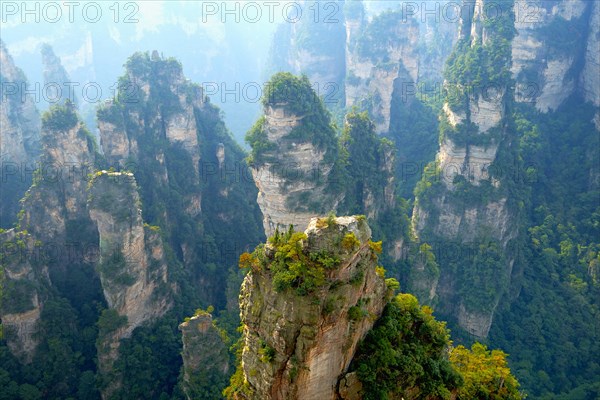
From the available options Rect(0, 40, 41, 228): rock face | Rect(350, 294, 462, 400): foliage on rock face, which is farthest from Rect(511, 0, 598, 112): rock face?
Rect(0, 40, 41, 228): rock face

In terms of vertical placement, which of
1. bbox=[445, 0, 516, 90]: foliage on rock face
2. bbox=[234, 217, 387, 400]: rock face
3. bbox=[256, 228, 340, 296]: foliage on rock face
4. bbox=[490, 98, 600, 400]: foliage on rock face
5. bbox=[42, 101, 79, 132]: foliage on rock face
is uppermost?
bbox=[445, 0, 516, 90]: foliage on rock face

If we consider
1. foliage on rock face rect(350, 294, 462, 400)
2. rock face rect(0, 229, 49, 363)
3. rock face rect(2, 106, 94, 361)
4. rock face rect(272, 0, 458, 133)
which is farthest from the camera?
rock face rect(272, 0, 458, 133)

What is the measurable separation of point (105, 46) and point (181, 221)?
57717 mm

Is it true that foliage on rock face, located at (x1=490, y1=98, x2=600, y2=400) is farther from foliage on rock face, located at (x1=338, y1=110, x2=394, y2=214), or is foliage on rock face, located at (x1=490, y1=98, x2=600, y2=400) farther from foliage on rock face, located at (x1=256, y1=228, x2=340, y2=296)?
foliage on rock face, located at (x1=256, y1=228, x2=340, y2=296)

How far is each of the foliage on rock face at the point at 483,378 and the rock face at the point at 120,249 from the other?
64.1ft

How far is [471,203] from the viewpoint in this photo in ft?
137

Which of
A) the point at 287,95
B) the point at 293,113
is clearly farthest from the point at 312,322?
the point at 287,95

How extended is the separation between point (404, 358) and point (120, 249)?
65.7 feet

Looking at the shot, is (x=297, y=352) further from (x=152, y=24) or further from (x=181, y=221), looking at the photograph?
(x=152, y=24)

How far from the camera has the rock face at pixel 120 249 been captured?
31422mm

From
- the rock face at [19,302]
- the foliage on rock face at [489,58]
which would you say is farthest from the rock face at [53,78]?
the foliage on rock face at [489,58]

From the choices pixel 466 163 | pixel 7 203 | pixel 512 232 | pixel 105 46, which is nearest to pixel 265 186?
pixel 466 163

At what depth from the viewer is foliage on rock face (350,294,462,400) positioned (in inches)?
659

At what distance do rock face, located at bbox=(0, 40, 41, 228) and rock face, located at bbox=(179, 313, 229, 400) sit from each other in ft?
79.9
